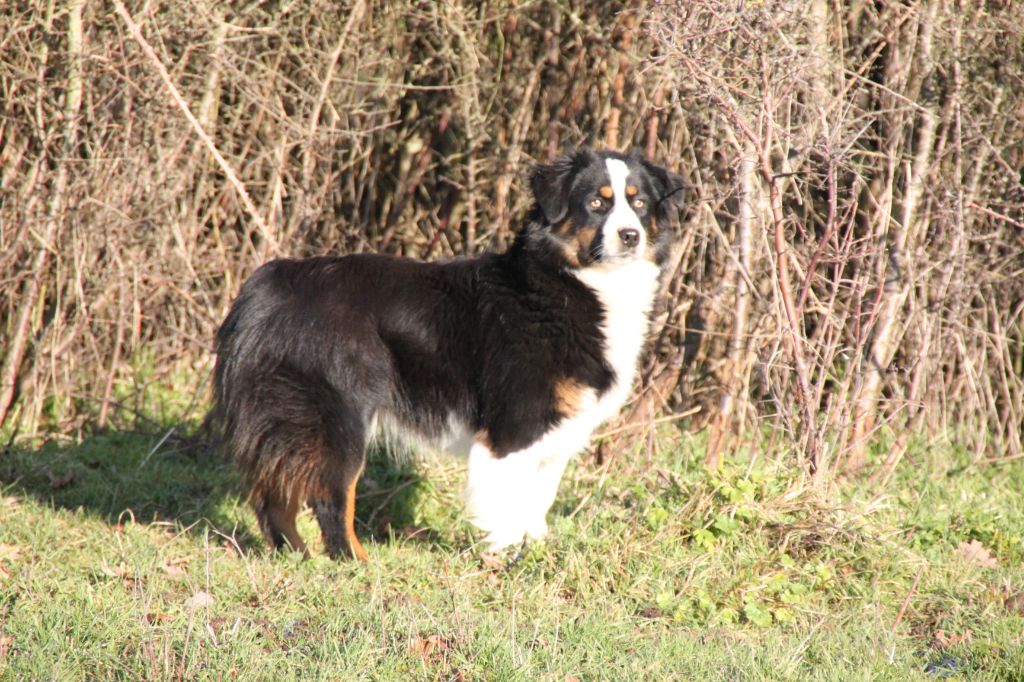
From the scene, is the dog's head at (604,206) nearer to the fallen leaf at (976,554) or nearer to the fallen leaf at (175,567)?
the fallen leaf at (976,554)

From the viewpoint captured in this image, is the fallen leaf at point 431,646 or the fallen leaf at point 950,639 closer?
the fallen leaf at point 431,646

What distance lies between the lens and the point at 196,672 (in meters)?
3.37

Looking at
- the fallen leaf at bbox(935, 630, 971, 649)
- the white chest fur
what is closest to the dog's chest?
the white chest fur

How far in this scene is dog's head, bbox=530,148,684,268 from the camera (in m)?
4.96

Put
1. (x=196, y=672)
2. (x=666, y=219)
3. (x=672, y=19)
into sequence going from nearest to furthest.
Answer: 1. (x=196, y=672)
2. (x=672, y=19)
3. (x=666, y=219)

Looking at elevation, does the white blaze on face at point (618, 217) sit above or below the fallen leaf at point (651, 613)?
above

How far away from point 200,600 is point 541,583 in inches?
54.9

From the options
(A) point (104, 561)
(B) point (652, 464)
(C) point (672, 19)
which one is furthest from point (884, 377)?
(A) point (104, 561)

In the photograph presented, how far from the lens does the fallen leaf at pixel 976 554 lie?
16.6 ft

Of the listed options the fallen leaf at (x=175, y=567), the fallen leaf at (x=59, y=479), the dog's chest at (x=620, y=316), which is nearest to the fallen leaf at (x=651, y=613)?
the dog's chest at (x=620, y=316)

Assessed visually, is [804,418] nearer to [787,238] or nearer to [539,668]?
[787,238]

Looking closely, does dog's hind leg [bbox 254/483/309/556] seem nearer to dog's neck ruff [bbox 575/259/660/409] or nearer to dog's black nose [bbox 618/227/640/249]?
dog's neck ruff [bbox 575/259/660/409]

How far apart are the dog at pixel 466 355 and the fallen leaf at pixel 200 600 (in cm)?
72

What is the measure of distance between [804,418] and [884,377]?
5.28ft
